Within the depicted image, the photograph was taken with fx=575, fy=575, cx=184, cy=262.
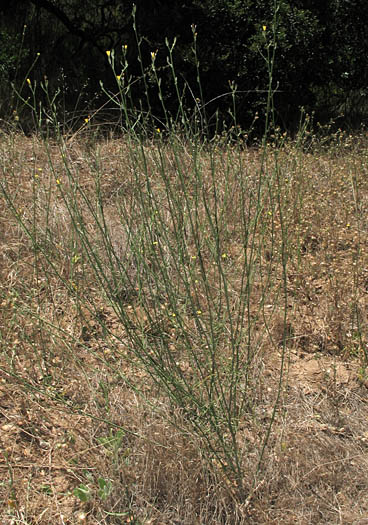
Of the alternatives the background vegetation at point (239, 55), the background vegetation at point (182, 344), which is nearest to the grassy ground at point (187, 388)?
the background vegetation at point (182, 344)

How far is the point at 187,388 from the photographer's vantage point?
209 cm

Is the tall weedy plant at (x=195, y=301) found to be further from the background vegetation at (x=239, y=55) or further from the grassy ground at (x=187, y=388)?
the background vegetation at (x=239, y=55)

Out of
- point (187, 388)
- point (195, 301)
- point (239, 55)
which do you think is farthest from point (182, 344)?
point (239, 55)

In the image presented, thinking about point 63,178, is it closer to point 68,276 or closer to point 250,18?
point 68,276

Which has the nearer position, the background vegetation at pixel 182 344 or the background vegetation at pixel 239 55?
the background vegetation at pixel 182 344

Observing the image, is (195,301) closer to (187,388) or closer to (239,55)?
(187,388)

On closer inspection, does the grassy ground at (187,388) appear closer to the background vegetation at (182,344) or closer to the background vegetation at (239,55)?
the background vegetation at (182,344)

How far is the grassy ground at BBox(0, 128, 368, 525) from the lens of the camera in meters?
1.90

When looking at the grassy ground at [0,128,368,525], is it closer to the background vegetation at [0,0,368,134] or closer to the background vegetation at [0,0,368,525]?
the background vegetation at [0,0,368,525]

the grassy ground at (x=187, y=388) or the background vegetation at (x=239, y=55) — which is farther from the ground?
the background vegetation at (x=239, y=55)

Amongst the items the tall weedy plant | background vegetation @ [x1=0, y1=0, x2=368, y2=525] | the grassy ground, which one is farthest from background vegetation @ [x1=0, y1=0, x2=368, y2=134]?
the grassy ground

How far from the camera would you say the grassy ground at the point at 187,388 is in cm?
190

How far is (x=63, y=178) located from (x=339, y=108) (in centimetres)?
336

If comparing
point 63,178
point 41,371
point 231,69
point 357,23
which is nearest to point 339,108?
point 357,23
